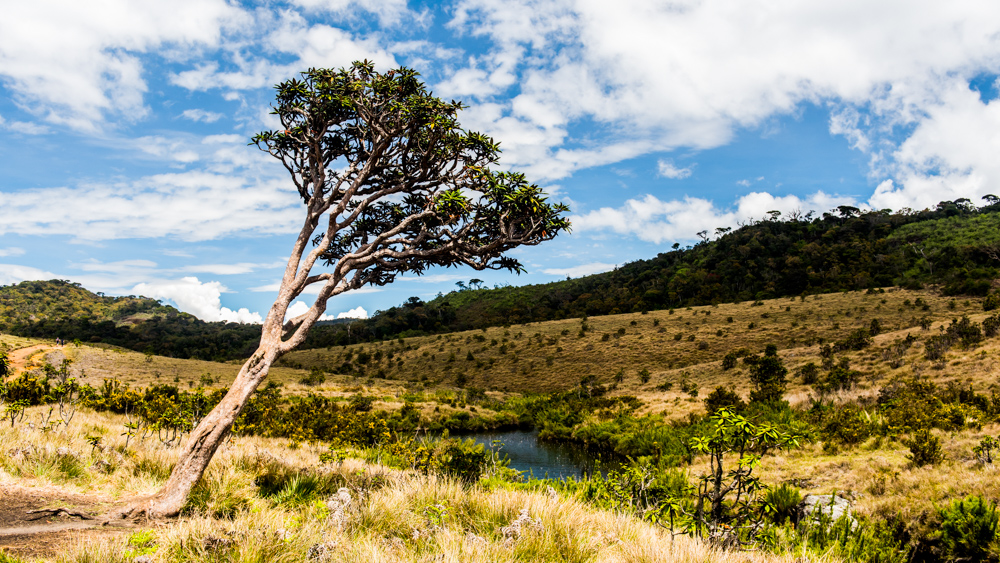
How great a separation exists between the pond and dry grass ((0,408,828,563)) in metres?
12.0

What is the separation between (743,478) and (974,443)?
1308cm

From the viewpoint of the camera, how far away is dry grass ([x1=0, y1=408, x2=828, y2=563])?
199 inches

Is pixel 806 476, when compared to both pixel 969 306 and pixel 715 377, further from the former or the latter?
pixel 969 306

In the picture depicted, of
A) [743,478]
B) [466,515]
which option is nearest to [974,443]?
[743,478]

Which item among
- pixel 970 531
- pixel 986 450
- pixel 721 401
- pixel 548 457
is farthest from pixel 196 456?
pixel 721 401

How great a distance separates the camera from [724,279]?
267 ft

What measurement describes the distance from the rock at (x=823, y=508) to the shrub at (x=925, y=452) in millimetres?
3625

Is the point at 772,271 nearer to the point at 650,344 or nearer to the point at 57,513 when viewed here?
the point at 650,344

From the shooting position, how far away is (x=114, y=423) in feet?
51.0

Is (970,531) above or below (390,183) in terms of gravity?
below

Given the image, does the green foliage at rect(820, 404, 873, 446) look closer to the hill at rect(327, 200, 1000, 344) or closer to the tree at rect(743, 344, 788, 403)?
the tree at rect(743, 344, 788, 403)

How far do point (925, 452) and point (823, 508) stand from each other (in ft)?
16.6

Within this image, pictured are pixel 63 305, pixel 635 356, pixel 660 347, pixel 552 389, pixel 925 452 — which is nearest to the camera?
pixel 925 452

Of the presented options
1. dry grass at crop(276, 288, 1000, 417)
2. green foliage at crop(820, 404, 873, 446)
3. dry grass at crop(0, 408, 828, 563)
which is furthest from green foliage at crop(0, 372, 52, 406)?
dry grass at crop(276, 288, 1000, 417)
